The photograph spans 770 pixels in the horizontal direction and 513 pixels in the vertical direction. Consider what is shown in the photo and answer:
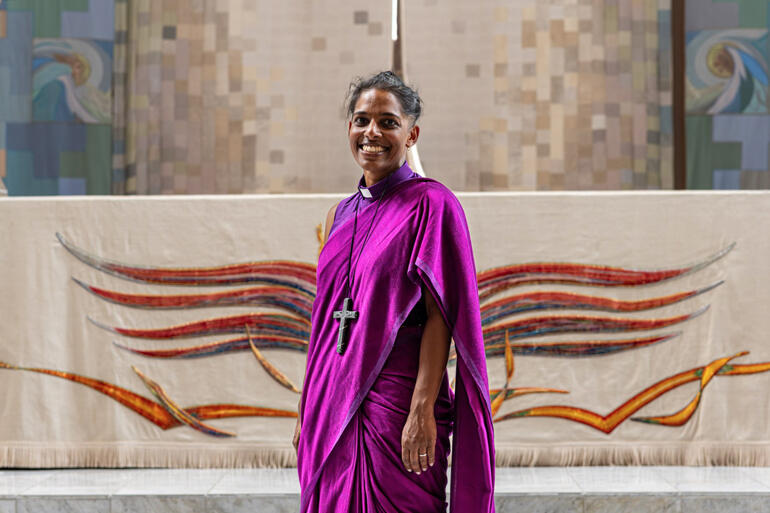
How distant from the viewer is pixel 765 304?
8.31 feet

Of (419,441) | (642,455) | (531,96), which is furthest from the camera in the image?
(531,96)

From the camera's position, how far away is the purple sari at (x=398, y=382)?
1.29 metres

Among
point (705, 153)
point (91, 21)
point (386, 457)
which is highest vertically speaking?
point (91, 21)

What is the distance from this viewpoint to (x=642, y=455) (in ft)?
8.20

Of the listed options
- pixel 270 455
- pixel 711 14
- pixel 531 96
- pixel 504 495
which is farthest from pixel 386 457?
pixel 711 14

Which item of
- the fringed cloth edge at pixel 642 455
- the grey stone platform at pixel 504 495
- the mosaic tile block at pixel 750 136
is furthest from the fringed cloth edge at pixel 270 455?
the mosaic tile block at pixel 750 136

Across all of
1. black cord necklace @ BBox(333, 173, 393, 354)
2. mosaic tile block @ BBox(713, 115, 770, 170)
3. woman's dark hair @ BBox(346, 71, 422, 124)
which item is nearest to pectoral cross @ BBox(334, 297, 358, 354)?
black cord necklace @ BBox(333, 173, 393, 354)

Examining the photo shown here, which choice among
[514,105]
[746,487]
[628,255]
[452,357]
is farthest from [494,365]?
[514,105]

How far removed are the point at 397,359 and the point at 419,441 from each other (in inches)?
5.9

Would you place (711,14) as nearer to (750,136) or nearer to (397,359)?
(750,136)

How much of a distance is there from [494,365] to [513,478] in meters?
0.38

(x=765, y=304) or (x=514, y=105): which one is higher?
(x=514, y=105)

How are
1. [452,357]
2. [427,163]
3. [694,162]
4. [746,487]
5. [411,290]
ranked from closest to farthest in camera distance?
[411,290]
[746,487]
[452,357]
[427,163]
[694,162]

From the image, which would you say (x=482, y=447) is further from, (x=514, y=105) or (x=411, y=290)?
(x=514, y=105)
